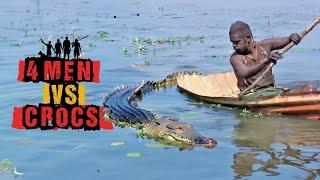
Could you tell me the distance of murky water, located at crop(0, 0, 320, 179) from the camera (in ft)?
22.7

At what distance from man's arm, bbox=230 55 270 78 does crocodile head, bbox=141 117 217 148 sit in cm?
193

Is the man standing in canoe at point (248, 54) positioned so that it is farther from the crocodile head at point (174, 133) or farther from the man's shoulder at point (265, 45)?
the crocodile head at point (174, 133)

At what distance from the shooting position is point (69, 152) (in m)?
7.59

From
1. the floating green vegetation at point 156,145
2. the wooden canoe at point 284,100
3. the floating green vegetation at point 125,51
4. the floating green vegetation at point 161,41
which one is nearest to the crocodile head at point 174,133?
the floating green vegetation at point 156,145

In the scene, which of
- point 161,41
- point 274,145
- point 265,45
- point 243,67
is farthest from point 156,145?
point 161,41

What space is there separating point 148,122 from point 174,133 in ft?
2.33

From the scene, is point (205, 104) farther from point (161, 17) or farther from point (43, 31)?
point (161, 17)

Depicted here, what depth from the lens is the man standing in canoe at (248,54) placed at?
934 cm

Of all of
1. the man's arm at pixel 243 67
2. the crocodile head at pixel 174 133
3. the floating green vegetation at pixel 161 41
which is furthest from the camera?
the floating green vegetation at pixel 161 41

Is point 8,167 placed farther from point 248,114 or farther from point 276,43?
point 276,43

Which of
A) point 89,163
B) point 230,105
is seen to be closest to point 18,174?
point 89,163

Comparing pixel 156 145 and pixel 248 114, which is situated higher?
pixel 248 114

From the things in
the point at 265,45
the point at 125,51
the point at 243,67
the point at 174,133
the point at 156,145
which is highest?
the point at 265,45

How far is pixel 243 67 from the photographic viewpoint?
30.9 ft
